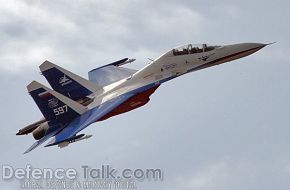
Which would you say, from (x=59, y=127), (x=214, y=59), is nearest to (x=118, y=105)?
(x=59, y=127)

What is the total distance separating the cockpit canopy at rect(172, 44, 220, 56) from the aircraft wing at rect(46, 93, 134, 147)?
14.0 ft

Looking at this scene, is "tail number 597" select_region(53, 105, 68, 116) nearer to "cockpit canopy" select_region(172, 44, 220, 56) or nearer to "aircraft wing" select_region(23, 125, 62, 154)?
"aircraft wing" select_region(23, 125, 62, 154)

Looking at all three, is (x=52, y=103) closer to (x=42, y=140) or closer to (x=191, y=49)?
(x=42, y=140)

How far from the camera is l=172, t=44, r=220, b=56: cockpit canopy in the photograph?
40594mm

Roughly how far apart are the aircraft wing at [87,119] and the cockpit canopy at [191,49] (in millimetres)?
4276

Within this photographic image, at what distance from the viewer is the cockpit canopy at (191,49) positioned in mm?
40594

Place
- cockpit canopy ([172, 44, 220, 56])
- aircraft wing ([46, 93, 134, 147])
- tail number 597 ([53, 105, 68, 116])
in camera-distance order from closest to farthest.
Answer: aircraft wing ([46, 93, 134, 147]) < cockpit canopy ([172, 44, 220, 56]) < tail number 597 ([53, 105, 68, 116])

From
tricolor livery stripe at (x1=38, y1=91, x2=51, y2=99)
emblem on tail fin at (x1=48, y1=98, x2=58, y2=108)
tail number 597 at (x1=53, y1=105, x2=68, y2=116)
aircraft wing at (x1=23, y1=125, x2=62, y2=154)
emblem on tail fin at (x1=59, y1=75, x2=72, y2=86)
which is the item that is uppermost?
emblem on tail fin at (x1=59, y1=75, x2=72, y2=86)

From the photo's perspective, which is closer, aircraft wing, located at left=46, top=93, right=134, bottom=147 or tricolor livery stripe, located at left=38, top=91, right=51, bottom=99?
aircraft wing, located at left=46, top=93, right=134, bottom=147

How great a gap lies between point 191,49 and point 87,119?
853cm

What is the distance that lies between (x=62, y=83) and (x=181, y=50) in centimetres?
975

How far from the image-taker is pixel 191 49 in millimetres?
40625

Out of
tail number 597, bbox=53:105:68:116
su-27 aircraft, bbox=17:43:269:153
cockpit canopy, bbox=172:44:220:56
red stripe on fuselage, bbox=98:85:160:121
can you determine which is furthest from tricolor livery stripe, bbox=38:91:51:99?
cockpit canopy, bbox=172:44:220:56

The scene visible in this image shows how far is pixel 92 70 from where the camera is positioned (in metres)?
49.7
